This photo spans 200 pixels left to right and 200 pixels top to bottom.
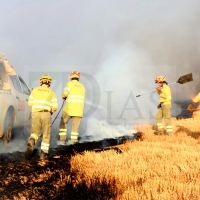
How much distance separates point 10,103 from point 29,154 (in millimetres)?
1540

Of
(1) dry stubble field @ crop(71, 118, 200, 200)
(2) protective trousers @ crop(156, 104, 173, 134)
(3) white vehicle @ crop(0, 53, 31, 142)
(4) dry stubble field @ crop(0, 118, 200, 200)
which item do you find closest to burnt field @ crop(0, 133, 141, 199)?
(4) dry stubble field @ crop(0, 118, 200, 200)

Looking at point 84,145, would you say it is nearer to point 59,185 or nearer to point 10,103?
point 10,103

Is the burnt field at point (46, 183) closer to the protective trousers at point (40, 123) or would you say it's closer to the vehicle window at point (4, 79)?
the protective trousers at point (40, 123)

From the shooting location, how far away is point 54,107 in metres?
5.96

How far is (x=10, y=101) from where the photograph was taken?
645 cm

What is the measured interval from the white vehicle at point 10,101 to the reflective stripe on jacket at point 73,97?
1.19 meters

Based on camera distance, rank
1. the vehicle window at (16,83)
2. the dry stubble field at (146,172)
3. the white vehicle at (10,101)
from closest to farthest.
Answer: the dry stubble field at (146,172) → the white vehicle at (10,101) → the vehicle window at (16,83)

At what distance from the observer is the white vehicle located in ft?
20.1

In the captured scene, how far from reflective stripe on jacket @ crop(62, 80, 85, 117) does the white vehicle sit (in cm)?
119

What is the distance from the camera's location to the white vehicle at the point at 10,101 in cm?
612

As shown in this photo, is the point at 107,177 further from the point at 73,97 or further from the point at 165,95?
the point at 165,95

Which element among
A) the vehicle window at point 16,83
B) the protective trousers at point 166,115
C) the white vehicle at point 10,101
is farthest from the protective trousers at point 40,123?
the protective trousers at point 166,115

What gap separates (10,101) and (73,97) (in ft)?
5.43

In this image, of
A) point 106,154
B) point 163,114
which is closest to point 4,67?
point 106,154
